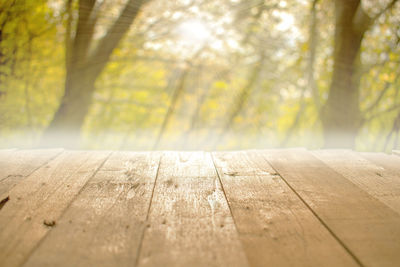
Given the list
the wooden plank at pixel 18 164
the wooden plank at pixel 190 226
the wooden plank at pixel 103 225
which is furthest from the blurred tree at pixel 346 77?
the wooden plank at pixel 18 164

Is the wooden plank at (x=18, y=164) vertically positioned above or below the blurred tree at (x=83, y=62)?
below

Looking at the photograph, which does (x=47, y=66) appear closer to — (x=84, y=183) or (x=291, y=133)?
(x=84, y=183)

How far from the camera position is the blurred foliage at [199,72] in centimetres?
207

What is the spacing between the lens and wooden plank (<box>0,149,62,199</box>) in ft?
3.21

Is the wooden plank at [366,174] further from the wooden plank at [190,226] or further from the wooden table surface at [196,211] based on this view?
the wooden plank at [190,226]

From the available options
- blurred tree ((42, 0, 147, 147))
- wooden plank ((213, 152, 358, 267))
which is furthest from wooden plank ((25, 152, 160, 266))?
blurred tree ((42, 0, 147, 147))

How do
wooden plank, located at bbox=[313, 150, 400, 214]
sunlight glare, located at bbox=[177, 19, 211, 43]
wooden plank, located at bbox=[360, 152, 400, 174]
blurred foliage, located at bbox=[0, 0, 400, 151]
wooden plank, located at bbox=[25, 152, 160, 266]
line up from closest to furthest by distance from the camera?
wooden plank, located at bbox=[25, 152, 160, 266] → wooden plank, located at bbox=[313, 150, 400, 214] → wooden plank, located at bbox=[360, 152, 400, 174] → blurred foliage, located at bbox=[0, 0, 400, 151] → sunlight glare, located at bbox=[177, 19, 211, 43]

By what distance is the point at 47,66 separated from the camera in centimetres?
216

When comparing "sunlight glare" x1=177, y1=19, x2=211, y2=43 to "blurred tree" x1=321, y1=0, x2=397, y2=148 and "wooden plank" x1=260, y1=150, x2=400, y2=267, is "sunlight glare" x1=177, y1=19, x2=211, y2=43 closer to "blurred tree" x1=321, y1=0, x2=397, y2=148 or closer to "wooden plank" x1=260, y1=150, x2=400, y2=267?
"blurred tree" x1=321, y1=0, x2=397, y2=148

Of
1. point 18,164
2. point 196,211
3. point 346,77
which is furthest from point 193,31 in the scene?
point 196,211

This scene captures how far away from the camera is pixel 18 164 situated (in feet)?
3.83

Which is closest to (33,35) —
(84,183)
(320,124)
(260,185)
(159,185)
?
(84,183)

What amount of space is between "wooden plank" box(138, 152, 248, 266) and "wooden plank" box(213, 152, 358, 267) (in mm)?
36

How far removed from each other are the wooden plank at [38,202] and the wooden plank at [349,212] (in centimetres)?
73
